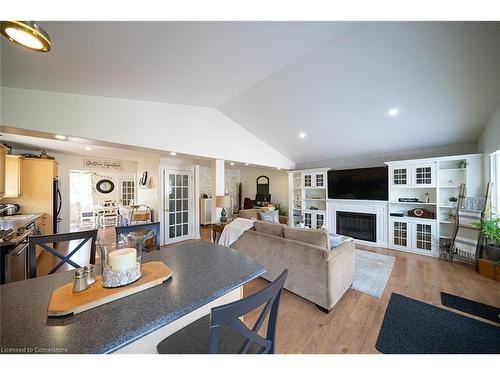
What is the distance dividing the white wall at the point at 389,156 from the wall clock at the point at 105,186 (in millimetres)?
6733

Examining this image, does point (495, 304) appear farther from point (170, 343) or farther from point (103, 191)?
point (103, 191)

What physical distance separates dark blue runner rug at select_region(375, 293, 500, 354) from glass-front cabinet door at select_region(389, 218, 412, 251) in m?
2.27

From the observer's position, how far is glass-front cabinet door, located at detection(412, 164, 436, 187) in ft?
12.4

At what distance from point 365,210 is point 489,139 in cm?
230

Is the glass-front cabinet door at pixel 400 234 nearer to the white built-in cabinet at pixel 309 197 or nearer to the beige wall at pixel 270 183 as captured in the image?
the white built-in cabinet at pixel 309 197

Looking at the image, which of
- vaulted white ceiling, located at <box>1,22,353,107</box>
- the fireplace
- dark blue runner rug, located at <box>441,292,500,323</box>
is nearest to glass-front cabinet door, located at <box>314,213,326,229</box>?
the fireplace

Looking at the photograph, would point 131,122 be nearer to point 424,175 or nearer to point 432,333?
point 432,333

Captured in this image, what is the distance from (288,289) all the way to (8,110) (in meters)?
3.70

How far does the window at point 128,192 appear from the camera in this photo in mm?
6977

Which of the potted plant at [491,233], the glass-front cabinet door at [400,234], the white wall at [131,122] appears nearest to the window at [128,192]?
the white wall at [131,122]

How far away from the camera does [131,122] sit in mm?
2830

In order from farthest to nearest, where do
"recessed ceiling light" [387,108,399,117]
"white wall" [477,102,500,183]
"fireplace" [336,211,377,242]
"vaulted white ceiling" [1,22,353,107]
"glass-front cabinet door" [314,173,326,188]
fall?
"glass-front cabinet door" [314,173,326,188] → "fireplace" [336,211,377,242] → "recessed ceiling light" [387,108,399,117] → "white wall" [477,102,500,183] → "vaulted white ceiling" [1,22,353,107]

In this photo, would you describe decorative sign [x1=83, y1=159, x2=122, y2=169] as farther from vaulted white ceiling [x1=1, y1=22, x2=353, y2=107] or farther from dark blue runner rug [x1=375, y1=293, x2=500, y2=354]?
dark blue runner rug [x1=375, y1=293, x2=500, y2=354]

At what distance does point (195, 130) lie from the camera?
12.0 ft
